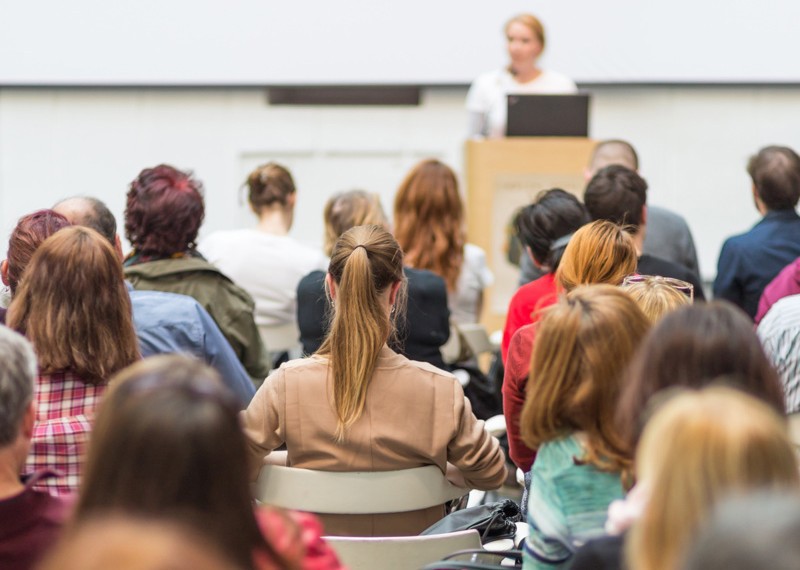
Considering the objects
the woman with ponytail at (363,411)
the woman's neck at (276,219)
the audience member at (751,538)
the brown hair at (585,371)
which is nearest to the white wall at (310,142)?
the woman's neck at (276,219)

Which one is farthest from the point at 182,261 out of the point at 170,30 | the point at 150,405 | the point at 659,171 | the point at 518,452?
the point at 659,171

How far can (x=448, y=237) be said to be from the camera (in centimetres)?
464

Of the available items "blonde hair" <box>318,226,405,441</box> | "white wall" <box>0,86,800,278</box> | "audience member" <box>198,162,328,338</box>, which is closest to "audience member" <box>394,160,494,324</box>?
"audience member" <box>198,162,328,338</box>

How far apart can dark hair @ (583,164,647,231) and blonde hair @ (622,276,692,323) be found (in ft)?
3.86

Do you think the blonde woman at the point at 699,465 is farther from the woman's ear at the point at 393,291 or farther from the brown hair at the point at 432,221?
the brown hair at the point at 432,221

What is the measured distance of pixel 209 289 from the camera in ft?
12.0

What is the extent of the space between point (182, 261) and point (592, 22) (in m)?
4.24

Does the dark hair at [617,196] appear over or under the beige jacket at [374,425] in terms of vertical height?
over

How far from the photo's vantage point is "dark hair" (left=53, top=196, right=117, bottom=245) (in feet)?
11.3

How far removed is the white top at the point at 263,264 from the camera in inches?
181

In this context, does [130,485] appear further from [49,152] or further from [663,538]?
[49,152]

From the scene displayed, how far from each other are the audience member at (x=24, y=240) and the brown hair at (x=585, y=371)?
1.49m

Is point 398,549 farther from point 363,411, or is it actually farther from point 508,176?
point 508,176

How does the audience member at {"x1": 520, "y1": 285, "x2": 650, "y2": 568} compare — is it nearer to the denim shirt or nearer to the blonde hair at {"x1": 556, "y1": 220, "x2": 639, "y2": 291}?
the blonde hair at {"x1": 556, "y1": 220, "x2": 639, "y2": 291}
